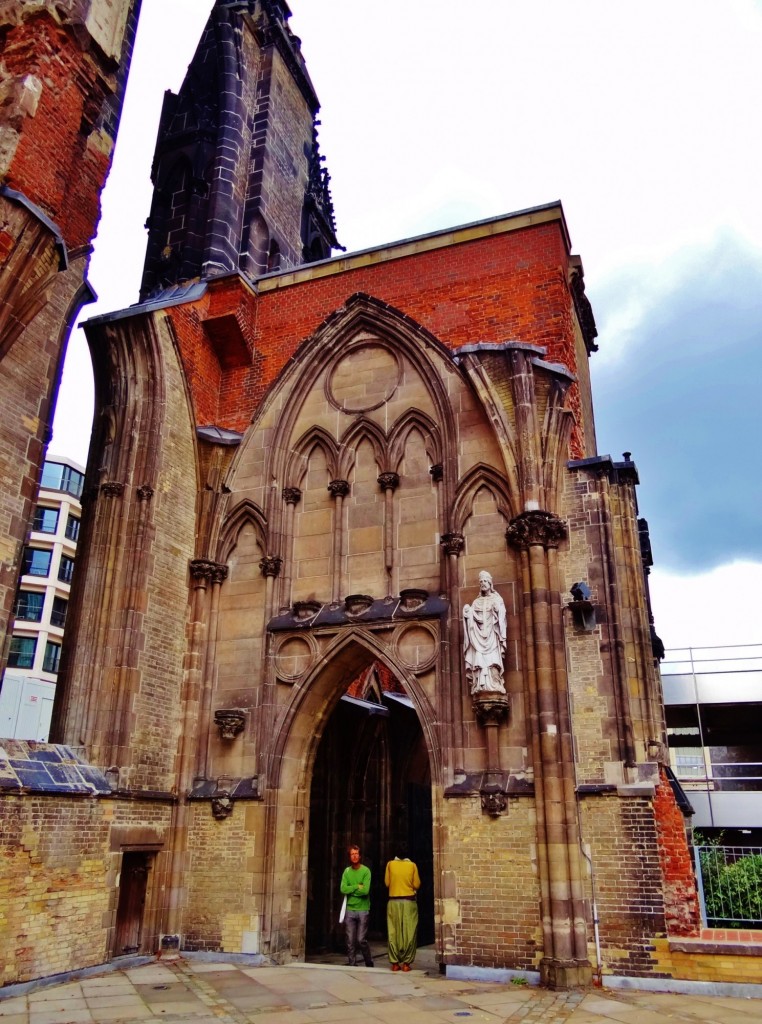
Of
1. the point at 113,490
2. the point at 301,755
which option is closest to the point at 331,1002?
the point at 301,755

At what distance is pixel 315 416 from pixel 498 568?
4.29 m

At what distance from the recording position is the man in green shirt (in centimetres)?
1195

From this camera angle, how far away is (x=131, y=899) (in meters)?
11.8

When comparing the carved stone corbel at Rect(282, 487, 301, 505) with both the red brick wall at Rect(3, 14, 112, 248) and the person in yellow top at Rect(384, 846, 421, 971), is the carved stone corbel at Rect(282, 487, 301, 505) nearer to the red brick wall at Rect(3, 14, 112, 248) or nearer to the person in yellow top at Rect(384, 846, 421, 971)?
the red brick wall at Rect(3, 14, 112, 248)

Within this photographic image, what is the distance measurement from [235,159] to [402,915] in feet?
49.9

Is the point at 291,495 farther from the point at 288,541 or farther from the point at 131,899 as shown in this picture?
the point at 131,899

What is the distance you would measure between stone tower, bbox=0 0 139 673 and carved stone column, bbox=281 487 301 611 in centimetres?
417

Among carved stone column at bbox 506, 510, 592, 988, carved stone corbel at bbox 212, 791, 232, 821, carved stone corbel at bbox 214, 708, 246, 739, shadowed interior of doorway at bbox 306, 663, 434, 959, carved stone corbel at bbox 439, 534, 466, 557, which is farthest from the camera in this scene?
shadowed interior of doorway at bbox 306, 663, 434, 959

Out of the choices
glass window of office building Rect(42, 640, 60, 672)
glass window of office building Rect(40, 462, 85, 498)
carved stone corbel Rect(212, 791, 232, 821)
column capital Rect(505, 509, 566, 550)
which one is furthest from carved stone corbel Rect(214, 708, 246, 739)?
glass window of office building Rect(40, 462, 85, 498)

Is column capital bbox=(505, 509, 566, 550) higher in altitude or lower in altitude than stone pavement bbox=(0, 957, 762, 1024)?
higher

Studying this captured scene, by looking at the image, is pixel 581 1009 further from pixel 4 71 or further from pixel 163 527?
pixel 4 71

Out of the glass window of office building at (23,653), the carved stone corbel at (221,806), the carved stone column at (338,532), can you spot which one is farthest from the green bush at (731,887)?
the glass window of office building at (23,653)

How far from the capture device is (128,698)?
11.8 metres

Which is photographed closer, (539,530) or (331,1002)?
(331,1002)
